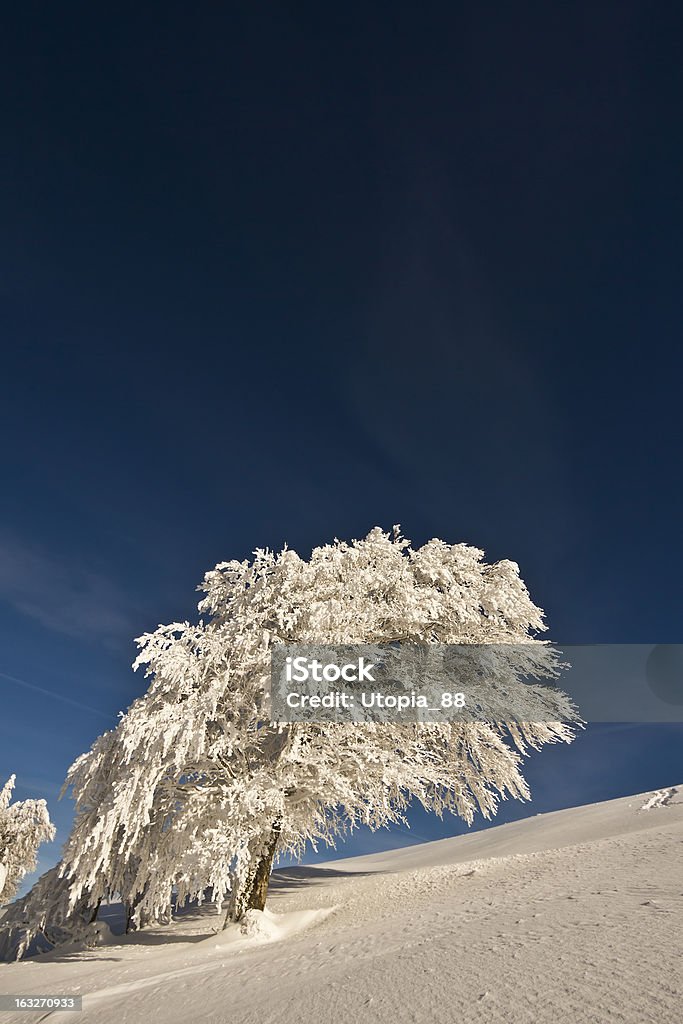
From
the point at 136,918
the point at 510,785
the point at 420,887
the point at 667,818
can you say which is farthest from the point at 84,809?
the point at 667,818

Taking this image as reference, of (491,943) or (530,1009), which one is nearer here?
(530,1009)

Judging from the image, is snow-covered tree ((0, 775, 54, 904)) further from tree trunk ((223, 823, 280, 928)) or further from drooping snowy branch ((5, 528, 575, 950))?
tree trunk ((223, 823, 280, 928))

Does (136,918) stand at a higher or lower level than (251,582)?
lower

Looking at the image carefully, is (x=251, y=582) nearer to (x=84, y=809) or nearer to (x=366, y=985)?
(x=84, y=809)

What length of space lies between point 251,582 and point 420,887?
772 centimetres

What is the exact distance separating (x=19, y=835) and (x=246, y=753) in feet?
43.3

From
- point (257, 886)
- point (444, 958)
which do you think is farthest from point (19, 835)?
point (444, 958)

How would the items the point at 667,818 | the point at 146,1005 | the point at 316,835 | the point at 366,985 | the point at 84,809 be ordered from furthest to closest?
the point at 667,818 → the point at 316,835 → the point at 84,809 → the point at 146,1005 → the point at 366,985

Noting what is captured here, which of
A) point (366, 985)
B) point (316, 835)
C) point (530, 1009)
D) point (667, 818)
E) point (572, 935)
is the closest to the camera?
point (530, 1009)

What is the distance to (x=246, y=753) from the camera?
518 inches

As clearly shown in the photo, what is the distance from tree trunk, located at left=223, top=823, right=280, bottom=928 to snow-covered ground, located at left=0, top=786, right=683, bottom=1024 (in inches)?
22.9

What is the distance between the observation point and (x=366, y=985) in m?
4.83

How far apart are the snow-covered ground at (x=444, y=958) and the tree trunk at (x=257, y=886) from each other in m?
0.58

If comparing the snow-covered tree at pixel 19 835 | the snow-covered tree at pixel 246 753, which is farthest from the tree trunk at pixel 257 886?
the snow-covered tree at pixel 19 835
